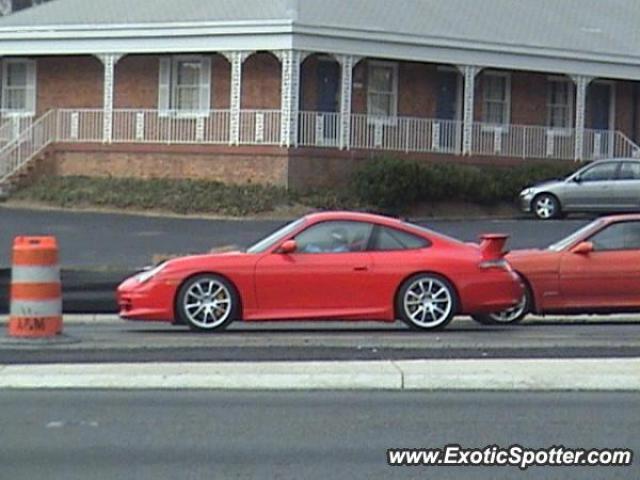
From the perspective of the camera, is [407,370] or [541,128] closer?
[407,370]

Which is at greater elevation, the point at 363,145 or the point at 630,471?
the point at 363,145

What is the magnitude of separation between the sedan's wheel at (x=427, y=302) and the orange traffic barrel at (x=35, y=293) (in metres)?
3.87

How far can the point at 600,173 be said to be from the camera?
3662cm

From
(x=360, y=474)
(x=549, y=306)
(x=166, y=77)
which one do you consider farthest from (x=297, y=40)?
(x=360, y=474)

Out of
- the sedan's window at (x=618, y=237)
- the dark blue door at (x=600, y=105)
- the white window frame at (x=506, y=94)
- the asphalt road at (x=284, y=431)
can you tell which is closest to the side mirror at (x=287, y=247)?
the sedan's window at (x=618, y=237)

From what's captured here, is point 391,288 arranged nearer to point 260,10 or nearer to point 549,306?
point 549,306

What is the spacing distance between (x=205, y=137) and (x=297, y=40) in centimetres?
374

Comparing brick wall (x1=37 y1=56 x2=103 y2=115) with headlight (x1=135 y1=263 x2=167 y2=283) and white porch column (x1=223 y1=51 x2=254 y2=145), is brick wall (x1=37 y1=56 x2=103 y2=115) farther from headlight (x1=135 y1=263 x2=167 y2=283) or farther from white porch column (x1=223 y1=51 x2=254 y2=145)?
headlight (x1=135 y1=263 x2=167 y2=283)

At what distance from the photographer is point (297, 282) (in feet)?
56.1

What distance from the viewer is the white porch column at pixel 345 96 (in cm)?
3784

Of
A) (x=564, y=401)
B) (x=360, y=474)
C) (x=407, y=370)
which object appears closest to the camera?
(x=360, y=474)

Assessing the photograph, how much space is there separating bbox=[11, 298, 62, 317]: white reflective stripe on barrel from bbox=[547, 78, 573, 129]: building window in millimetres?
29677

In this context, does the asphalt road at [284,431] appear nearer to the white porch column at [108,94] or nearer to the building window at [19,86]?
the white porch column at [108,94]

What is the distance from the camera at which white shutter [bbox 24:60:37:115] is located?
42075mm
